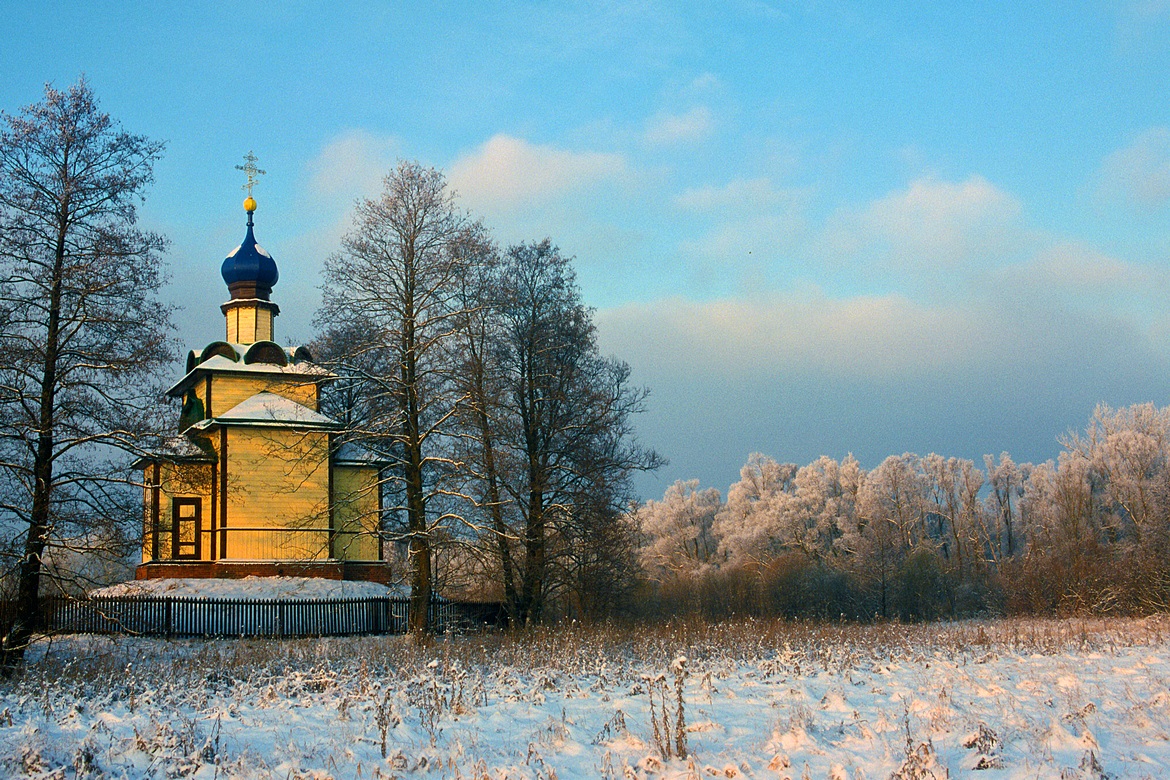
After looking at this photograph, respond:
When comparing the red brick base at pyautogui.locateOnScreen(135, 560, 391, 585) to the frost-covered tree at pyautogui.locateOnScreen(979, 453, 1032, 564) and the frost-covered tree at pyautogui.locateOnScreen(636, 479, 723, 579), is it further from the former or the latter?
the frost-covered tree at pyautogui.locateOnScreen(979, 453, 1032, 564)

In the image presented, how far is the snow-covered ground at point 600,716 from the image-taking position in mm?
7285

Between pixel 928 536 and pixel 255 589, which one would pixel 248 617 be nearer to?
pixel 255 589

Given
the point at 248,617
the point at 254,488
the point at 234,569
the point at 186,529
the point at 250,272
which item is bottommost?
the point at 248,617

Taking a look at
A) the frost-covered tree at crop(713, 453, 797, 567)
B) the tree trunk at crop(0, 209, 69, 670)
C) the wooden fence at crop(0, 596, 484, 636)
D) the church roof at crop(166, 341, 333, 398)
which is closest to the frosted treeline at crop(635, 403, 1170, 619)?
the frost-covered tree at crop(713, 453, 797, 567)

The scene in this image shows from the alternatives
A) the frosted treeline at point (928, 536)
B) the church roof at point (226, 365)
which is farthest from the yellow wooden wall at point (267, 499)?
the frosted treeline at point (928, 536)

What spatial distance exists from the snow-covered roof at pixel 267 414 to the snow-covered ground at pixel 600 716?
11.4m

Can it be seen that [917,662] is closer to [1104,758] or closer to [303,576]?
[1104,758]

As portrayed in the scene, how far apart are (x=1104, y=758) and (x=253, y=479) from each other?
22.9 meters

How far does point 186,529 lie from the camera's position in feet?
83.7

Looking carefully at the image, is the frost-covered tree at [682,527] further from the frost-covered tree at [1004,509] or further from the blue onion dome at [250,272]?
the blue onion dome at [250,272]

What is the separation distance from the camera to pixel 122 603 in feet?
68.3

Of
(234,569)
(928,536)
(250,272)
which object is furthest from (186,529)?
(928,536)

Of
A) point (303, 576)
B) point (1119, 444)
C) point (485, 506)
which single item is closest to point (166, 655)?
point (485, 506)

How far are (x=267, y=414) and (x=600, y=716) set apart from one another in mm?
19603
